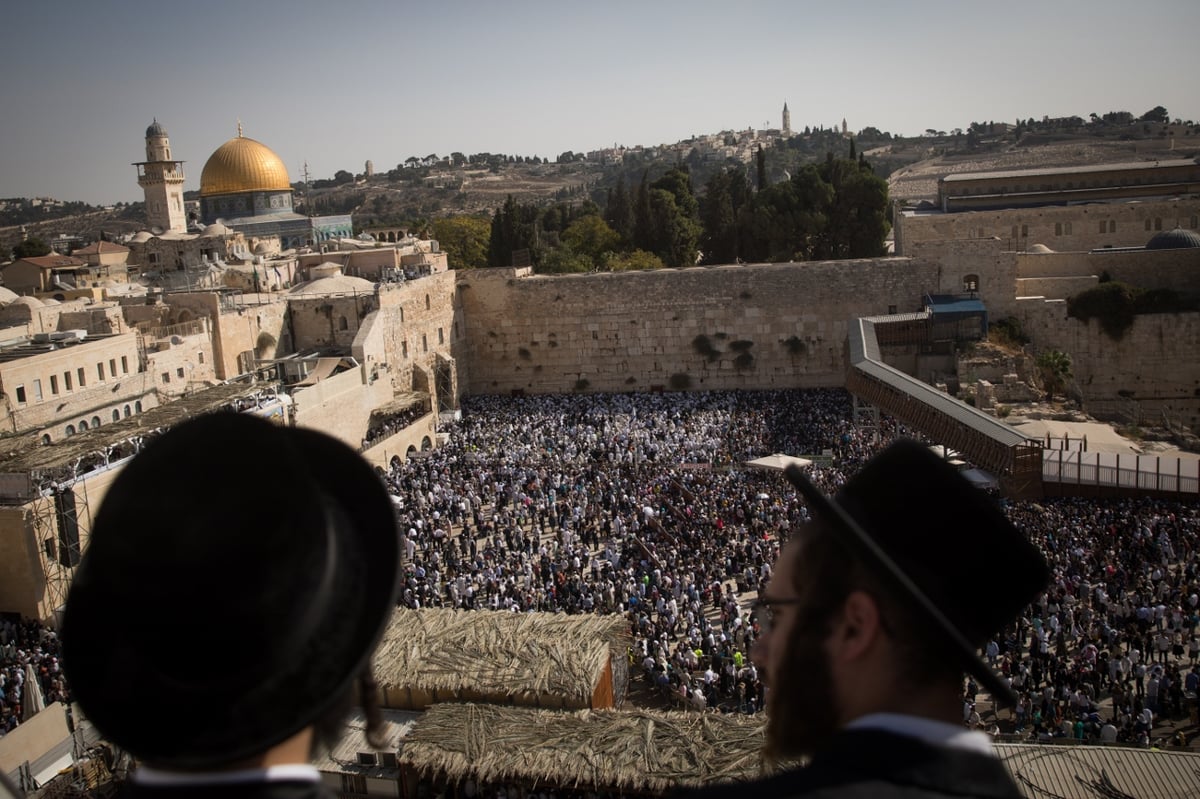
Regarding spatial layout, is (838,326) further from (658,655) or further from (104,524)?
(104,524)

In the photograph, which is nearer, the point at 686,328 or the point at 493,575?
the point at 493,575

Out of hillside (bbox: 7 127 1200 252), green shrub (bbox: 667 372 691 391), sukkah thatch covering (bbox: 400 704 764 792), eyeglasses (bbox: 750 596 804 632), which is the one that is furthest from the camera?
hillside (bbox: 7 127 1200 252)

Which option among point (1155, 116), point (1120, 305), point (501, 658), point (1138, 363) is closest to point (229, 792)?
point (501, 658)

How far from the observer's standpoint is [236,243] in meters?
34.6

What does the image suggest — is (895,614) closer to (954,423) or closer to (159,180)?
(954,423)

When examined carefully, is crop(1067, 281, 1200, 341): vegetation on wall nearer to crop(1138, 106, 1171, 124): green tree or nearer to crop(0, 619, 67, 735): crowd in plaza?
crop(0, 619, 67, 735): crowd in plaza

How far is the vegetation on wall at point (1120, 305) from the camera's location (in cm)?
2222

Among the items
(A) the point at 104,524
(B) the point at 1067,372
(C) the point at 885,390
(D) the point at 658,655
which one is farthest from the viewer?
(B) the point at 1067,372

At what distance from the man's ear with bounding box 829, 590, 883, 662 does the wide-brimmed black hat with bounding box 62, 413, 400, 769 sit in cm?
62

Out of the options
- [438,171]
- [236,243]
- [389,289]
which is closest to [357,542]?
[389,289]

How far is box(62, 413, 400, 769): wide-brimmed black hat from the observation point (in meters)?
1.06

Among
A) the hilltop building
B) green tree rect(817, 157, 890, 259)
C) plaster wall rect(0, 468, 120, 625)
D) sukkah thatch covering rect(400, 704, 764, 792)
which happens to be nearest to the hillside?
the hilltop building

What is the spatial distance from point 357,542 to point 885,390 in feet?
57.4

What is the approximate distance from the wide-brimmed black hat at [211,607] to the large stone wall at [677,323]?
24.5m
